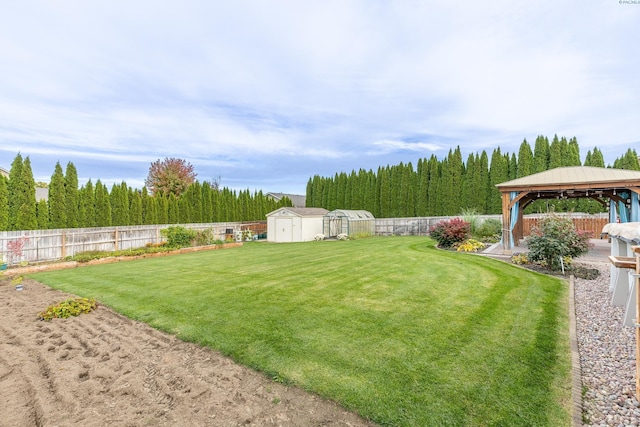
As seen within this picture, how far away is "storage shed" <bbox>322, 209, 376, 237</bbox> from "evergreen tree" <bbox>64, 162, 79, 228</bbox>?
14520 millimetres

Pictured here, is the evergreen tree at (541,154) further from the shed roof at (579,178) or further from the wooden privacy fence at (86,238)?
the shed roof at (579,178)

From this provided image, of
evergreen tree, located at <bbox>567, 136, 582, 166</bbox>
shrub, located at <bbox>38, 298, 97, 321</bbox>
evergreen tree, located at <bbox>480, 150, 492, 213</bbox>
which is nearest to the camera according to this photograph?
shrub, located at <bbox>38, 298, 97, 321</bbox>

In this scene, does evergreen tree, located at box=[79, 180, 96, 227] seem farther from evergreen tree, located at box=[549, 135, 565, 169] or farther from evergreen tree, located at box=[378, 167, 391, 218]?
evergreen tree, located at box=[549, 135, 565, 169]

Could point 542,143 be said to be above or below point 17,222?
above

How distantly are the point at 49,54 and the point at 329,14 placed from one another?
8.32 metres

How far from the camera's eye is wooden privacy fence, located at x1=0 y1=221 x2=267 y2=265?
11109 mm

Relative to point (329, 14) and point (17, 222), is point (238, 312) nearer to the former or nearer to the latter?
point (329, 14)

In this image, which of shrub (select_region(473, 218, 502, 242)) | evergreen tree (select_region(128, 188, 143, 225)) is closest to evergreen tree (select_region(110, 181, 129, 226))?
evergreen tree (select_region(128, 188, 143, 225))

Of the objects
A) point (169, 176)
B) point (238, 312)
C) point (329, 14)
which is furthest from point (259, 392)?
point (169, 176)

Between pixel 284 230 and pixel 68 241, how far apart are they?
11.5 metres

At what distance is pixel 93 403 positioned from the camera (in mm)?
2754

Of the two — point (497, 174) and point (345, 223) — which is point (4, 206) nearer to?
point (345, 223)

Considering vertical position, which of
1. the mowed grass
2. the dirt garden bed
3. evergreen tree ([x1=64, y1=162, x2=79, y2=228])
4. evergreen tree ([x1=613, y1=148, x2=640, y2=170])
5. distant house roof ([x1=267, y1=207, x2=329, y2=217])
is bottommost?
the dirt garden bed

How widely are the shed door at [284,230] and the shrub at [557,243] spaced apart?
14.5 meters
